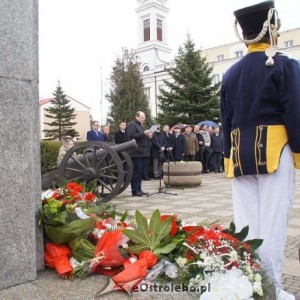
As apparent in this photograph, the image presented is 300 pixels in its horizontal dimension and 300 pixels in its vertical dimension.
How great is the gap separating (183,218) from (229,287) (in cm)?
406

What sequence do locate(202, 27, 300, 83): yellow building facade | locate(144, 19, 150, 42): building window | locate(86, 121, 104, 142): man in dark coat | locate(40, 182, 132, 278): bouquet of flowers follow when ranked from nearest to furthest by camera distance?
1. locate(40, 182, 132, 278): bouquet of flowers
2. locate(86, 121, 104, 142): man in dark coat
3. locate(202, 27, 300, 83): yellow building facade
4. locate(144, 19, 150, 42): building window

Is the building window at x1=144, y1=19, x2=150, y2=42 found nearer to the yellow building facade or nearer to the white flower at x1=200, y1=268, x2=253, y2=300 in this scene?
the yellow building facade

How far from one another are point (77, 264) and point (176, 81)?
27.3 meters

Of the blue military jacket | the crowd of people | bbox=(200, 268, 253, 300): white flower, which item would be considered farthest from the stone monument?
the crowd of people

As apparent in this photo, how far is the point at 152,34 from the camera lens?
216ft

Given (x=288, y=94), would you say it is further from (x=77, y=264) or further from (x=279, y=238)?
(x=77, y=264)

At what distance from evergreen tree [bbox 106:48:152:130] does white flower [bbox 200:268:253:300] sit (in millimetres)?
24686

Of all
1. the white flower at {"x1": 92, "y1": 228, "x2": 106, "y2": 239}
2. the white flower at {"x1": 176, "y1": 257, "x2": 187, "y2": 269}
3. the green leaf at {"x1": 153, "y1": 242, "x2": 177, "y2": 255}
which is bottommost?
the white flower at {"x1": 176, "y1": 257, "x2": 187, "y2": 269}

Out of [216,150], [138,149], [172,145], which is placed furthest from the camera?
[216,150]

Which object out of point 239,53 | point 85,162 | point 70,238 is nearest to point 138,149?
point 85,162

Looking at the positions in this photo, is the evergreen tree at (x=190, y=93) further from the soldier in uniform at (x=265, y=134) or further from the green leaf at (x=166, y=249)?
the green leaf at (x=166, y=249)

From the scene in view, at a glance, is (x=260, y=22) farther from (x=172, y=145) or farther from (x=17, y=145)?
(x=172, y=145)

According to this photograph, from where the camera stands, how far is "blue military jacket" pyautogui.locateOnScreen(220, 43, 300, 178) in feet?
8.58

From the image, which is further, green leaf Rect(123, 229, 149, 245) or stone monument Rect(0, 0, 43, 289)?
green leaf Rect(123, 229, 149, 245)
